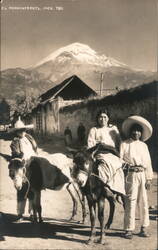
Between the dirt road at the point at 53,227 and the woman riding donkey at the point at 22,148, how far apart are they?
8 centimetres

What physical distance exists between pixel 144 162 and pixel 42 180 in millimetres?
985

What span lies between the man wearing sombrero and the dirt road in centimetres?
12

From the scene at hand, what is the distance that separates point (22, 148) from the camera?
9.25ft

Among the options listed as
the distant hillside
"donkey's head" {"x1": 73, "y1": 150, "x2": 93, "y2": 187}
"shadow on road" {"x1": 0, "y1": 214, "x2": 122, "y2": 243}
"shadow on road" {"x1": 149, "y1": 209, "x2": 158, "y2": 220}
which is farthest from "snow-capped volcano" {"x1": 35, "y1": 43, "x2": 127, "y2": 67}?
"shadow on road" {"x1": 0, "y1": 214, "x2": 122, "y2": 243}

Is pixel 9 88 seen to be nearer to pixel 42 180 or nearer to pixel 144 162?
pixel 42 180

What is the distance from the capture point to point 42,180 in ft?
9.30

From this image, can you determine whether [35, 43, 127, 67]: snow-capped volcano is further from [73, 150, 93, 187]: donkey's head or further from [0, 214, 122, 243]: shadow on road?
[0, 214, 122, 243]: shadow on road

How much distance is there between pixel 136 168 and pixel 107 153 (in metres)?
0.29

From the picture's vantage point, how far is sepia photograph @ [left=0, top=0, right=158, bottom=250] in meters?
2.68

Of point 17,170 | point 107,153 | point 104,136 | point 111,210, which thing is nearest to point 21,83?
point 17,170

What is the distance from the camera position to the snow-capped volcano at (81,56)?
115 inches

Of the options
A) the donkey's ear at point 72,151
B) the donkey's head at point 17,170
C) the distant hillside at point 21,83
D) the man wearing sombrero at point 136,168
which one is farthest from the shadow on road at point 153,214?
the distant hillside at point 21,83

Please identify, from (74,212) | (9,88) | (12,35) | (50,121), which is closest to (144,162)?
(74,212)

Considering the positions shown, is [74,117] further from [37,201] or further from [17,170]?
[37,201]
